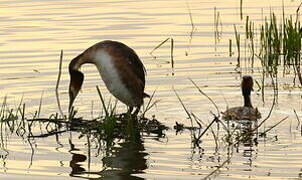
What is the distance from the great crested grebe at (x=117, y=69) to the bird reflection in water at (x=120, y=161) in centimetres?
59

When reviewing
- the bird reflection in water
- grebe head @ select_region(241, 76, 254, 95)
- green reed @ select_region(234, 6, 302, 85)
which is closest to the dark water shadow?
the bird reflection in water

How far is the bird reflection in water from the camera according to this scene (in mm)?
9406

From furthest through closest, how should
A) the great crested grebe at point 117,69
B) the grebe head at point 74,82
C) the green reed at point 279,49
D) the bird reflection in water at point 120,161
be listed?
the green reed at point 279,49
the grebe head at point 74,82
the great crested grebe at point 117,69
the bird reflection in water at point 120,161

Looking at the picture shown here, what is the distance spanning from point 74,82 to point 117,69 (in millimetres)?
664

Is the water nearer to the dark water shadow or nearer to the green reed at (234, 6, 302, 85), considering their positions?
the dark water shadow

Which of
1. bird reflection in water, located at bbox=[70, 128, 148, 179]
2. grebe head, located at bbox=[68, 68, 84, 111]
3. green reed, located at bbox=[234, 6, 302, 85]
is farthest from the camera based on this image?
green reed, located at bbox=[234, 6, 302, 85]

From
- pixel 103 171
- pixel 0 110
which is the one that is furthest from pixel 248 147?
pixel 0 110

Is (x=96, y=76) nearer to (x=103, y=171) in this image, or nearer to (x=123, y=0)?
(x=103, y=171)

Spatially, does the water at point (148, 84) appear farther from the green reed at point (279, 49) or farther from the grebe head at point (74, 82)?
the grebe head at point (74, 82)

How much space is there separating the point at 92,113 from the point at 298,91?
263 cm

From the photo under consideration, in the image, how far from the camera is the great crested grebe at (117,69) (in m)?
11.0

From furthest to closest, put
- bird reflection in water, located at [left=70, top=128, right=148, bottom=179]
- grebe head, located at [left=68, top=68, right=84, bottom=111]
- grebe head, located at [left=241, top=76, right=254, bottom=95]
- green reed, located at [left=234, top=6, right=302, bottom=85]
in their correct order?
green reed, located at [left=234, top=6, right=302, bottom=85], grebe head, located at [left=241, top=76, right=254, bottom=95], grebe head, located at [left=68, top=68, right=84, bottom=111], bird reflection in water, located at [left=70, top=128, right=148, bottom=179]

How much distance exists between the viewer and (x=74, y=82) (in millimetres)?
11461

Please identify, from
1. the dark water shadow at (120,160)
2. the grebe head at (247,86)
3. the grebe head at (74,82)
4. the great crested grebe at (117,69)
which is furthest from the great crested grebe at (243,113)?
the grebe head at (74,82)
